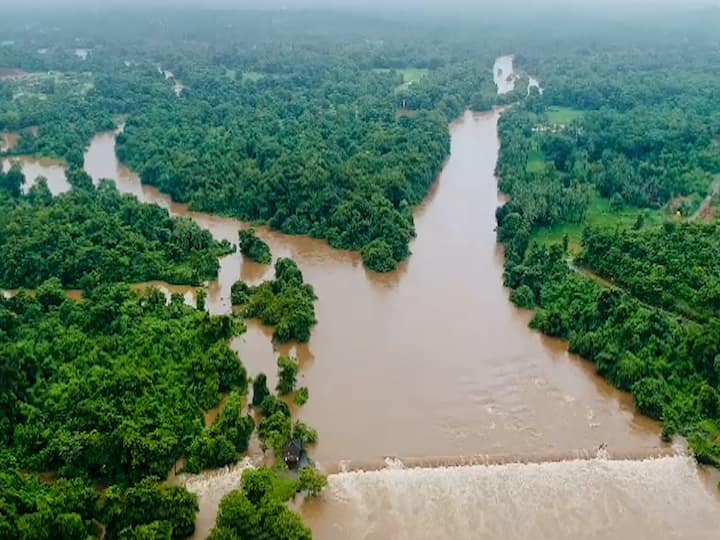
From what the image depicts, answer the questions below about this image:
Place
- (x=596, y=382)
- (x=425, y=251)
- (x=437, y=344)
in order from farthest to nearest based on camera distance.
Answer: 1. (x=425, y=251)
2. (x=437, y=344)
3. (x=596, y=382)

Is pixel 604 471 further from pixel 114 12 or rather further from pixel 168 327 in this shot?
pixel 114 12

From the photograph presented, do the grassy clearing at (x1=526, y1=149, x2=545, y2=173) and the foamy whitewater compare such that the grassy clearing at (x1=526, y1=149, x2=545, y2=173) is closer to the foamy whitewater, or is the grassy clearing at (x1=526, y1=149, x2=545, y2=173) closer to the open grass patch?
the foamy whitewater

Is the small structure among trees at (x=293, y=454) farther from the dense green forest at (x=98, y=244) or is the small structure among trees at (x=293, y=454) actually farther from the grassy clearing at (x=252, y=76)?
the grassy clearing at (x=252, y=76)

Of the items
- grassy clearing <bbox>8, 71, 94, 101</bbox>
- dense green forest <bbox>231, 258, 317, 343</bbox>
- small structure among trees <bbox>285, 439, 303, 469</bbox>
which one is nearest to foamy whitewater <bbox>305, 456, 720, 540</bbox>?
small structure among trees <bbox>285, 439, 303, 469</bbox>

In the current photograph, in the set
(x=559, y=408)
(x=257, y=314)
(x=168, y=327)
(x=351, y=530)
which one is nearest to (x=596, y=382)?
(x=559, y=408)


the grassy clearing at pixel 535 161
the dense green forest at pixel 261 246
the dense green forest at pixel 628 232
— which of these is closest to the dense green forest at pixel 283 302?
the dense green forest at pixel 261 246

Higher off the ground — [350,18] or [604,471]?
[604,471]
